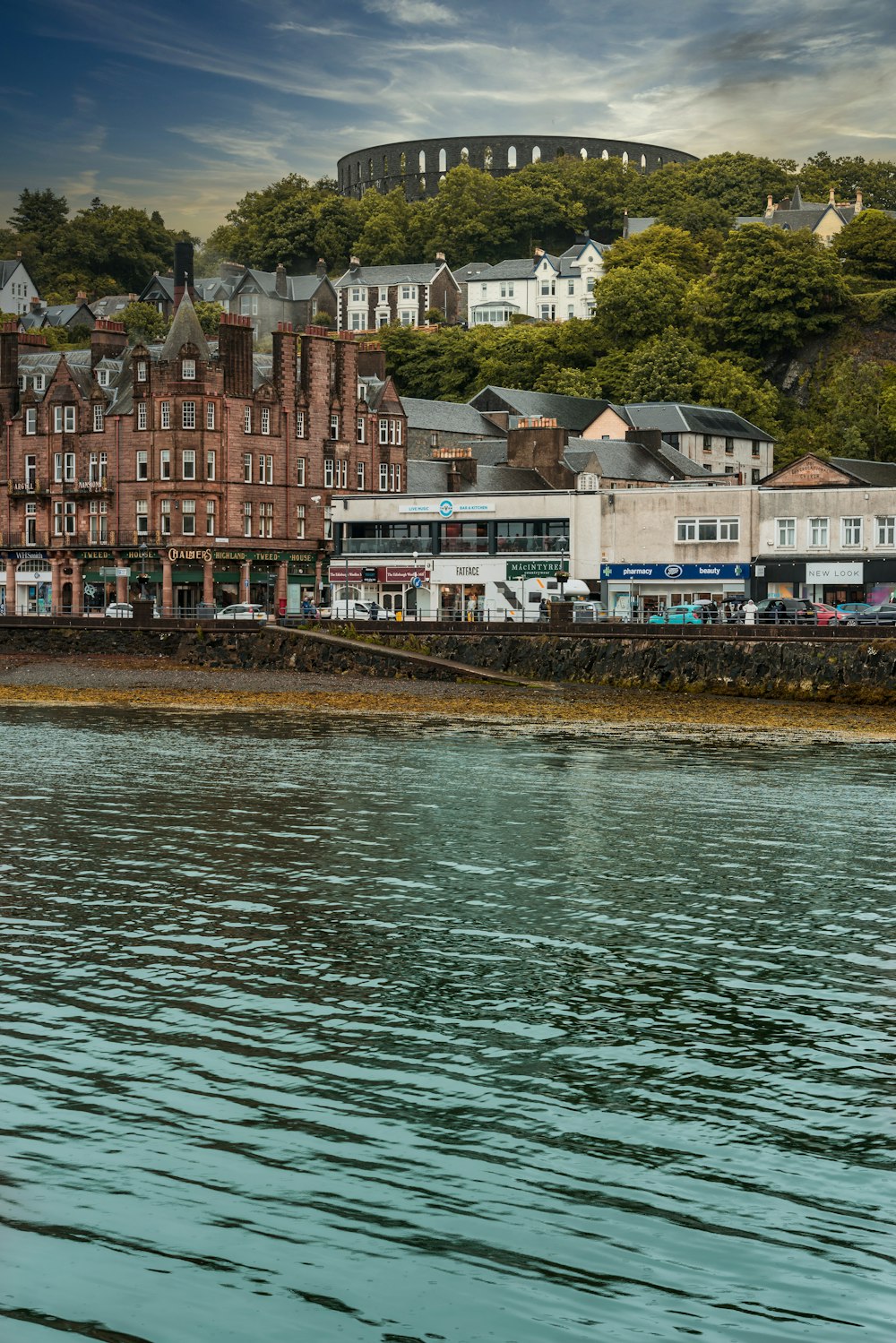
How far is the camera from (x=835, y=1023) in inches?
714

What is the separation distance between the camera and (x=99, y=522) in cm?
10750

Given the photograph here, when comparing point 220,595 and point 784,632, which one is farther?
point 220,595

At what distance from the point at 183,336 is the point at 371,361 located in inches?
874

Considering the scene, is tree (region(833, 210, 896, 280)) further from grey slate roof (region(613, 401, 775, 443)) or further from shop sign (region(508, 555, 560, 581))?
shop sign (region(508, 555, 560, 581))

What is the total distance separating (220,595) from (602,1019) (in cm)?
8867

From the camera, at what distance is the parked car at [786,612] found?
72.6 metres

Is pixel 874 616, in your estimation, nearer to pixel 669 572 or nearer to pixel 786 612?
→ pixel 786 612

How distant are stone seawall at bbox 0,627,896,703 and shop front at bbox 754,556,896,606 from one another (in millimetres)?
17988

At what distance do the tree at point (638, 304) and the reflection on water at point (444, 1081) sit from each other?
118 meters

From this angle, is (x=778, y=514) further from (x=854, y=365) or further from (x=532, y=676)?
(x=854, y=365)

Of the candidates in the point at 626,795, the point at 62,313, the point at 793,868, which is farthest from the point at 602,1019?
the point at 62,313

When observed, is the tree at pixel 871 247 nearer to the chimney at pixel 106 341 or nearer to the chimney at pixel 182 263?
the chimney at pixel 182 263

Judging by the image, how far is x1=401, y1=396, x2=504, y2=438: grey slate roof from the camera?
401ft

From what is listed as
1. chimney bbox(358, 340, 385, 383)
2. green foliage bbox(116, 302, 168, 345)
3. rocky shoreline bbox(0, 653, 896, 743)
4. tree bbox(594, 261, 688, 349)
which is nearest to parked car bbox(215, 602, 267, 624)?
rocky shoreline bbox(0, 653, 896, 743)
